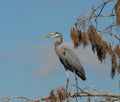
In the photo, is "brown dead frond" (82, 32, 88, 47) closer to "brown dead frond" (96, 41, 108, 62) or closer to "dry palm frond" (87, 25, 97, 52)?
"dry palm frond" (87, 25, 97, 52)

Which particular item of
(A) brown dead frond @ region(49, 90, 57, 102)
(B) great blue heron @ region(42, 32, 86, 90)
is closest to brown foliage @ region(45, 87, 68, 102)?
(A) brown dead frond @ region(49, 90, 57, 102)

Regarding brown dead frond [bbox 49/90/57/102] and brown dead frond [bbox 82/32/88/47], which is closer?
brown dead frond [bbox 49/90/57/102]

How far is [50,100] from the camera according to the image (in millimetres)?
8203

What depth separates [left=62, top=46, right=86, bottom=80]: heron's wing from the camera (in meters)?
12.4

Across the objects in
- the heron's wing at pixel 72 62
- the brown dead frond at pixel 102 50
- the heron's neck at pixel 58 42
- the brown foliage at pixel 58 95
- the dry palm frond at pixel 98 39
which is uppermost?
the heron's neck at pixel 58 42

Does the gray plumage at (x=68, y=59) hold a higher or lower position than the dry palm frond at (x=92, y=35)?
higher

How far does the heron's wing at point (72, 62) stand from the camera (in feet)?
40.6

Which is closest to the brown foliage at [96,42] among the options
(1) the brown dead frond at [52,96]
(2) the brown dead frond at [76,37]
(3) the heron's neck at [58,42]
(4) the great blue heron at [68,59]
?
(2) the brown dead frond at [76,37]

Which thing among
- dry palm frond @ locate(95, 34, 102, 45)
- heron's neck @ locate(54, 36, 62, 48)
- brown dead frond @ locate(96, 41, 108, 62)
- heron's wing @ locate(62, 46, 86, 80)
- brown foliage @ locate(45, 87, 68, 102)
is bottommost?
brown foliage @ locate(45, 87, 68, 102)

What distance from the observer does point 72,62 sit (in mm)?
12742

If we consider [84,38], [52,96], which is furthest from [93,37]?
[52,96]

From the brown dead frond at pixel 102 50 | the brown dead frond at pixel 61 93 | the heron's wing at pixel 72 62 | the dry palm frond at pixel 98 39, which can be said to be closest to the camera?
the brown dead frond at pixel 61 93

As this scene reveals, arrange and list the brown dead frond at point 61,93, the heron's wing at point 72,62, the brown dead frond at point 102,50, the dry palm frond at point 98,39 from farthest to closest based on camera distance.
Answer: the heron's wing at point 72,62 < the brown dead frond at point 102,50 < the dry palm frond at point 98,39 < the brown dead frond at point 61,93

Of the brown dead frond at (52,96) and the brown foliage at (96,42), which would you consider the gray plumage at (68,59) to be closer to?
the brown foliage at (96,42)
